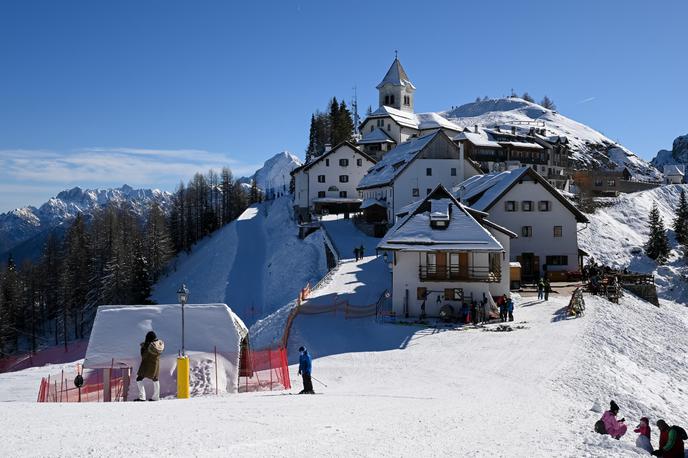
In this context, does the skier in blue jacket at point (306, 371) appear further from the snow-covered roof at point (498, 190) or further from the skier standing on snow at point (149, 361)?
the snow-covered roof at point (498, 190)

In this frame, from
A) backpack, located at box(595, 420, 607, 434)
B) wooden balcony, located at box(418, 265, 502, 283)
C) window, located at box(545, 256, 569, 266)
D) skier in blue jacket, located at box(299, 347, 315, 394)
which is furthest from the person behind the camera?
window, located at box(545, 256, 569, 266)

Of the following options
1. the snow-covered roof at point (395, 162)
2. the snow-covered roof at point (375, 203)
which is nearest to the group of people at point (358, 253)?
the snow-covered roof at point (395, 162)

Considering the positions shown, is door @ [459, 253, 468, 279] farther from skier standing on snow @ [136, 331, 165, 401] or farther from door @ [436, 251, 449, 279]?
skier standing on snow @ [136, 331, 165, 401]

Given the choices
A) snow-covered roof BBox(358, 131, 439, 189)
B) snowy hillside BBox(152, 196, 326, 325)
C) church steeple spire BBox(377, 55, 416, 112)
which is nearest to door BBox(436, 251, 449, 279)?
snowy hillside BBox(152, 196, 326, 325)

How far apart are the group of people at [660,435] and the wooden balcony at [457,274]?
678 inches

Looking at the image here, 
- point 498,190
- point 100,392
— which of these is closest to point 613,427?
point 100,392

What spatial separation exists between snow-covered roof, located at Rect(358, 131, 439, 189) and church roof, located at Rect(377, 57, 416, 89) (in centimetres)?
4785

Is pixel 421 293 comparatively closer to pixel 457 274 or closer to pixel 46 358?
pixel 457 274

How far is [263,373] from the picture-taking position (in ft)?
73.3

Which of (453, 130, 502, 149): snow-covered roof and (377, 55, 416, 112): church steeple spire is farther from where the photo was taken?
(377, 55, 416, 112): church steeple spire

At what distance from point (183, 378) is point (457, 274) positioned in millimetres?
18428

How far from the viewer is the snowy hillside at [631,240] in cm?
5919

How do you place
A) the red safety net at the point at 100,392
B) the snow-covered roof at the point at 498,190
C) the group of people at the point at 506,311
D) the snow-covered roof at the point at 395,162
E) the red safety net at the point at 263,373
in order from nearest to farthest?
1. the red safety net at the point at 100,392
2. the red safety net at the point at 263,373
3. the group of people at the point at 506,311
4. the snow-covered roof at the point at 498,190
5. the snow-covered roof at the point at 395,162

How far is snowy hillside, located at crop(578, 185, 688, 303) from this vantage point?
5919 centimetres
